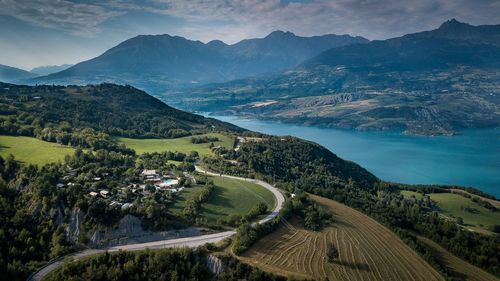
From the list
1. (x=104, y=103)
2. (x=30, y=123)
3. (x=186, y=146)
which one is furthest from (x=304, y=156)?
(x=104, y=103)

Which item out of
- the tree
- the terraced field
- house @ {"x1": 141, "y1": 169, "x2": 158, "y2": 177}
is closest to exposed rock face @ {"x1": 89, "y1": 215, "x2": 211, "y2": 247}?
the terraced field

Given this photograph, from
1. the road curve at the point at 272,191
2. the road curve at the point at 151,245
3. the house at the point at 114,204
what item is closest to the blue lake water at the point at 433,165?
the road curve at the point at 272,191

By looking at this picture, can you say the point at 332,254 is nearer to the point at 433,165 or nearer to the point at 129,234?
the point at 129,234

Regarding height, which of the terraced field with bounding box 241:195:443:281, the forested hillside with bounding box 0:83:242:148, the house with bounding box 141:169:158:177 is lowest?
the terraced field with bounding box 241:195:443:281

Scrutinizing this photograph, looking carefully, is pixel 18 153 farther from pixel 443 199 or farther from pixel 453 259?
pixel 443 199

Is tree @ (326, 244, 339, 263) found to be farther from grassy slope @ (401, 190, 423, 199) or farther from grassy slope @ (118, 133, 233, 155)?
grassy slope @ (401, 190, 423, 199)

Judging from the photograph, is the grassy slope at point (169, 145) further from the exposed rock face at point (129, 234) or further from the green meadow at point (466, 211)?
the green meadow at point (466, 211)
